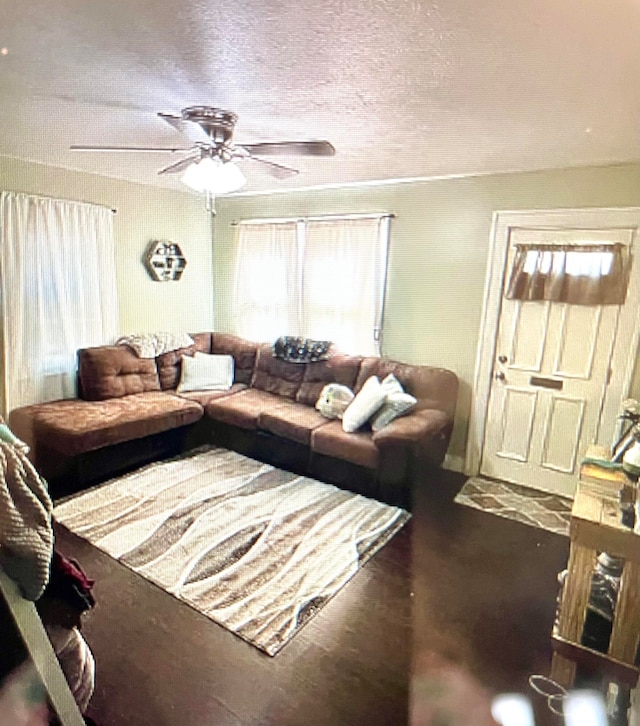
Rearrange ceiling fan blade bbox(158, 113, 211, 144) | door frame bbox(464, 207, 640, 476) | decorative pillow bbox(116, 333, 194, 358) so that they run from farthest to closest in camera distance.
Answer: decorative pillow bbox(116, 333, 194, 358) < door frame bbox(464, 207, 640, 476) < ceiling fan blade bbox(158, 113, 211, 144)

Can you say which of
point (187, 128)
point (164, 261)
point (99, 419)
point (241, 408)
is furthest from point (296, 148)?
point (164, 261)

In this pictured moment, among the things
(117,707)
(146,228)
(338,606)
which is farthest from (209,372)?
(117,707)

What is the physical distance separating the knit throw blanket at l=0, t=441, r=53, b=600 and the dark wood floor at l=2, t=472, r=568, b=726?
2.76 feet

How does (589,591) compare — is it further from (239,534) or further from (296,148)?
(296,148)

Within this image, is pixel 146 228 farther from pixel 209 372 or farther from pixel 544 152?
pixel 544 152

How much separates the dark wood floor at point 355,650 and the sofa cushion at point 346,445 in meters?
0.70

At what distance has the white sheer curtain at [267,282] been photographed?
4594 mm

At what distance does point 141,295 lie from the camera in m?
4.53

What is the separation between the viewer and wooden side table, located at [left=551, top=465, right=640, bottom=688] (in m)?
1.63

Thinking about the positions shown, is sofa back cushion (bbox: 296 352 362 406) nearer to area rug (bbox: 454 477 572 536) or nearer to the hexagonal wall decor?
area rug (bbox: 454 477 572 536)

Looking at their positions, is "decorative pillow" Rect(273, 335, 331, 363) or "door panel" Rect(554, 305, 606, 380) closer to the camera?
"door panel" Rect(554, 305, 606, 380)

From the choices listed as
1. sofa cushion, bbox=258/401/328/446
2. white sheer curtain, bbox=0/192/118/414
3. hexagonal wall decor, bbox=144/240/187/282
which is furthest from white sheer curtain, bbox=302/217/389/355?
white sheer curtain, bbox=0/192/118/414

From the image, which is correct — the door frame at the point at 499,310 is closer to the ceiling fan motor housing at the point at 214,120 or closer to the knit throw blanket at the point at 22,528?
the ceiling fan motor housing at the point at 214,120

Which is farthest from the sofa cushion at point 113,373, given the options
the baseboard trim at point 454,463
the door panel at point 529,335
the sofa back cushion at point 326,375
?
the door panel at point 529,335
